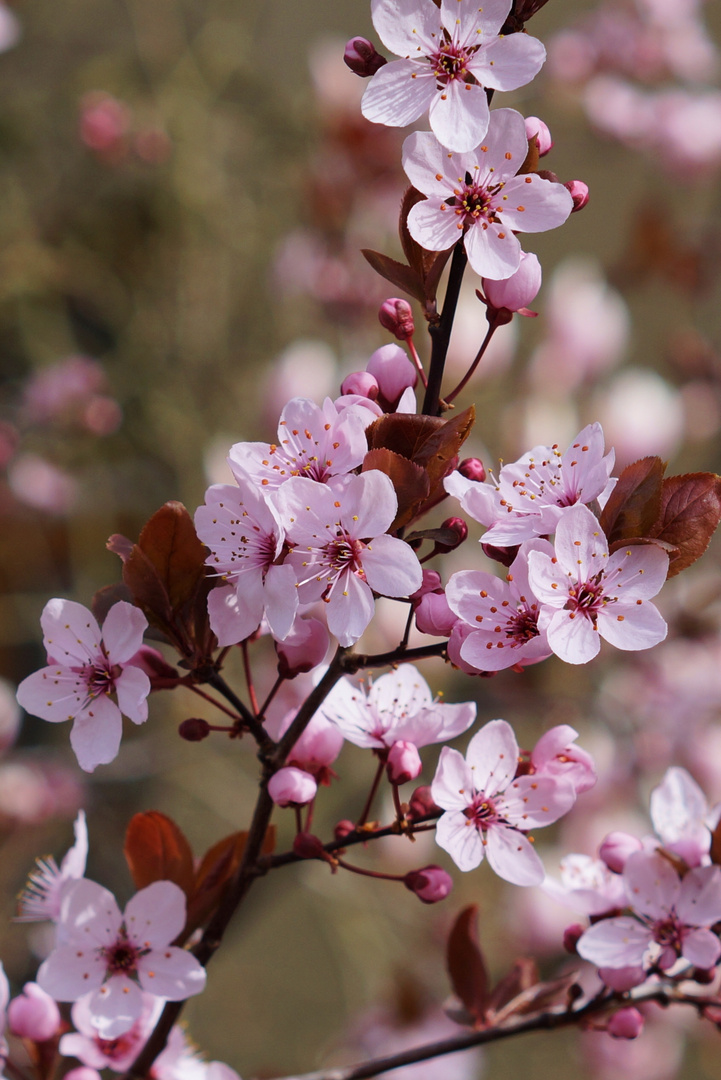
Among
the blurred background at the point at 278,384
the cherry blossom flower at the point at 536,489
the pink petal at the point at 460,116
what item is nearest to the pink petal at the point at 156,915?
the cherry blossom flower at the point at 536,489

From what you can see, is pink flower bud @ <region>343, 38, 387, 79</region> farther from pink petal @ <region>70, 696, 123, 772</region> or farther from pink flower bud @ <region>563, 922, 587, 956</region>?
pink flower bud @ <region>563, 922, 587, 956</region>

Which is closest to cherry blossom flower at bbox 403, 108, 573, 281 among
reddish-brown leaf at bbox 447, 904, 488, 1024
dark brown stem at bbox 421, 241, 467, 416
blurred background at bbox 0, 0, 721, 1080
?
dark brown stem at bbox 421, 241, 467, 416

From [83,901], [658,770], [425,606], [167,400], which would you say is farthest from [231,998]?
[425,606]

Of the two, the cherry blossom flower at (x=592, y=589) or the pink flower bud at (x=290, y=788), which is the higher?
the cherry blossom flower at (x=592, y=589)

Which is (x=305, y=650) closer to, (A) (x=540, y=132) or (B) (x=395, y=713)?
(B) (x=395, y=713)

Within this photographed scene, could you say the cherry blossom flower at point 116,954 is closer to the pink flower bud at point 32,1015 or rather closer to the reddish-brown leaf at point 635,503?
the pink flower bud at point 32,1015

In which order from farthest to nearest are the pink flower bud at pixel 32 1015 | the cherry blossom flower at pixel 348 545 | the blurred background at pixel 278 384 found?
the blurred background at pixel 278 384 → the pink flower bud at pixel 32 1015 → the cherry blossom flower at pixel 348 545
